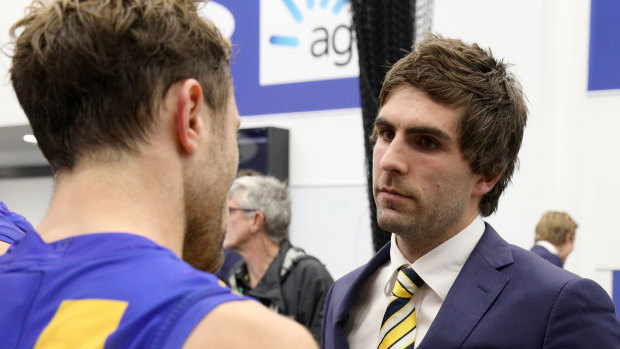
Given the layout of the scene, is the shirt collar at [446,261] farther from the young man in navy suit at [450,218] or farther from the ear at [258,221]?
the ear at [258,221]

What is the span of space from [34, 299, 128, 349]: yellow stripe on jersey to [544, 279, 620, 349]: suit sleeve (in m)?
1.05

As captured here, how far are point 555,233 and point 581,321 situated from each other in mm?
3584

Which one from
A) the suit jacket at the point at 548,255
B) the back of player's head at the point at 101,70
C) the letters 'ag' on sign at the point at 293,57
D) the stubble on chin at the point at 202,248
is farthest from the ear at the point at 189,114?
the letters 'ag' on sign at the point at 293,57

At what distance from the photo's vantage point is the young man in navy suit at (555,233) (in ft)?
16.2

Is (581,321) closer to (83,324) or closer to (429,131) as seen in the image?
(429,131)

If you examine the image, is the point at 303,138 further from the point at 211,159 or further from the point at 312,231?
the point at 211,159

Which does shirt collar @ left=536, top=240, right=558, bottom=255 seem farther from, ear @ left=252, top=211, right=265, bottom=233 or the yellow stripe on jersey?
the yellow stripe on jersey

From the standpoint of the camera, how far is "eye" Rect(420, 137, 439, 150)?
1.77 meters

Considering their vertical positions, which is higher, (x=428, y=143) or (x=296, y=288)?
(x=428, y=143)

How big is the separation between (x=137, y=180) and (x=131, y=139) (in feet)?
0.19

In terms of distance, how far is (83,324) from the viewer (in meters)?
0.79

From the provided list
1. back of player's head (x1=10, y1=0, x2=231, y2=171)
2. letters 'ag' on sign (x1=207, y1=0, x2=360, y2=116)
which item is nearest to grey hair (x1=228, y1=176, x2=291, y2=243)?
letters 'ag' on sign (x1=207, y1=0, x2=360, y2=116)

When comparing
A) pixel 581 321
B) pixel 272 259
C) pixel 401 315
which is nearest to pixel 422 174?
pixel 401 315

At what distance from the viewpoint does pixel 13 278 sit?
855mm
